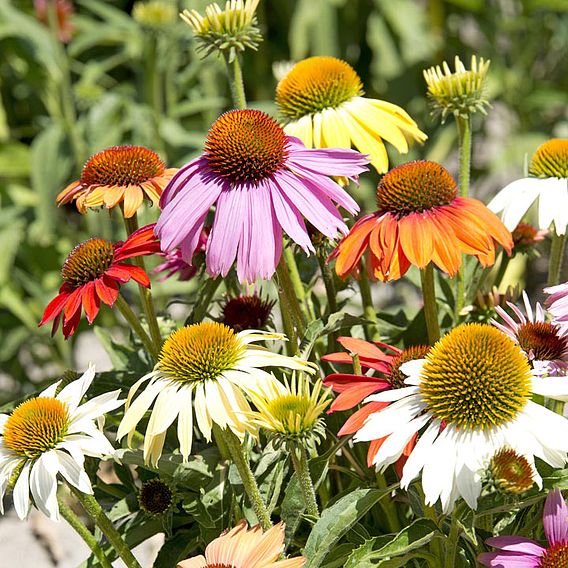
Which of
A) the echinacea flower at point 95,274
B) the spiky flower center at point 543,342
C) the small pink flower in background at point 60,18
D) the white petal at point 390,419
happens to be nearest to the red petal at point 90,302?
the echinacea flower at point 95,274

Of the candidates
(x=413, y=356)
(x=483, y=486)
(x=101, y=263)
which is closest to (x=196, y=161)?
(x=101, y=263)

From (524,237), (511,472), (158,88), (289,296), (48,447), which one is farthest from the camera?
(158,88)

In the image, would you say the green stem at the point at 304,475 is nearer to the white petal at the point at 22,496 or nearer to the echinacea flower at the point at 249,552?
the echinacea flower at the point at 249,552

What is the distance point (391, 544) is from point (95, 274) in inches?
11.4

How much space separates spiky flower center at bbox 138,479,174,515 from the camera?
690 mm

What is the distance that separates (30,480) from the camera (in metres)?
0.59

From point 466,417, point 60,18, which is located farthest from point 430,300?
point 60,18

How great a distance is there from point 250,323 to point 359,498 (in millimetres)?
204

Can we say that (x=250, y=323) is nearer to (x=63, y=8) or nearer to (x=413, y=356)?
(x=413, y=356)

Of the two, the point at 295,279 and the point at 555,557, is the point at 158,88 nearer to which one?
the point at 295,279

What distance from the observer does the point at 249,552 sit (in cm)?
57

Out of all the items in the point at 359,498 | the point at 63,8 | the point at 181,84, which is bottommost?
the point at 359,498

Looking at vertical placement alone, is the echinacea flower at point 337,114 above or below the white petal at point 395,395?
above

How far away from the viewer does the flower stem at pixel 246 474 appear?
23.5 inches
